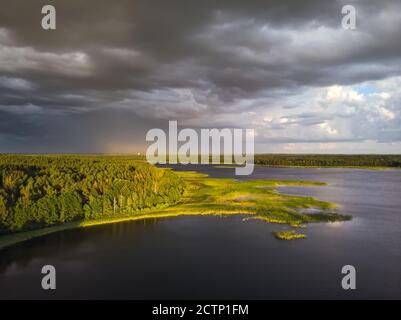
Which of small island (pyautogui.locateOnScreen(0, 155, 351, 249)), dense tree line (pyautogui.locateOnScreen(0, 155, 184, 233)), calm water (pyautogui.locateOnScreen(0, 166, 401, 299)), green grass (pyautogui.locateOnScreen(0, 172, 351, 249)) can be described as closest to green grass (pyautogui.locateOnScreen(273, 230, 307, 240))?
small island (pyautogui.locateOnScreen(0, 155, 351, 249))

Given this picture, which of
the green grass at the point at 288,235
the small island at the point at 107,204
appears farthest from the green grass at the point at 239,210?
the green grass at the point at 288,235

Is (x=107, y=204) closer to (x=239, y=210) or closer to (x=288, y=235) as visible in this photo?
(x=239, y=210)

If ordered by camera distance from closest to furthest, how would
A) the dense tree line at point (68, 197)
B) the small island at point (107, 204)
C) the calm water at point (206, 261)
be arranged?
the calm water at point (206, 261) < the dense tree line at point (68, 197) < the small island at point (107, 204)

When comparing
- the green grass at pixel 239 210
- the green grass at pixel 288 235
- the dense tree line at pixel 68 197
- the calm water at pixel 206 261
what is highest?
the dense tree line at pixel 68 197

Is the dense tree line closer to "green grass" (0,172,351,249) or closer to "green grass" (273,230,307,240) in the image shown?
"green grass" (0,172,351,249)

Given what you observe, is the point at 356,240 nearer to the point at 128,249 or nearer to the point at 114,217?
the point at 128,249

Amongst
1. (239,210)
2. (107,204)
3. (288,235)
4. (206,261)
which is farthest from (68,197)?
(288,235)

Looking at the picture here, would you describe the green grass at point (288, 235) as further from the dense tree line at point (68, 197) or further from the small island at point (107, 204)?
the dense tree line at point (68, 197)
